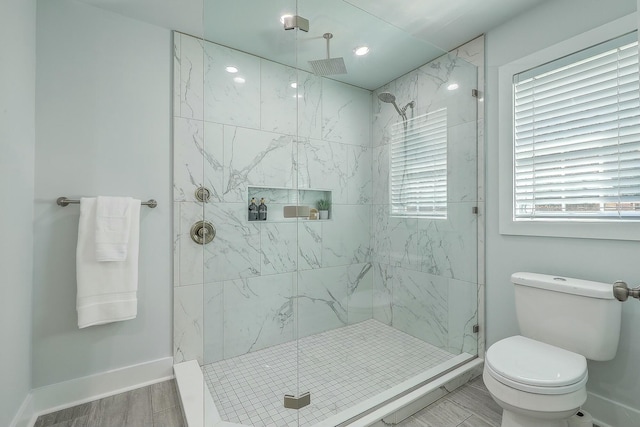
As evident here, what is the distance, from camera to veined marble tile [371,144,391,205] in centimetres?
177

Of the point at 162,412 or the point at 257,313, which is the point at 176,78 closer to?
the point at 257,313

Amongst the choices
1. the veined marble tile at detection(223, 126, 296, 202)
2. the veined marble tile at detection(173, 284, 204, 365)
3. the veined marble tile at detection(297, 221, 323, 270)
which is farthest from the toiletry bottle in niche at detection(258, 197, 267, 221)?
the veined marble tile at detection(173, 284, 204, 365)

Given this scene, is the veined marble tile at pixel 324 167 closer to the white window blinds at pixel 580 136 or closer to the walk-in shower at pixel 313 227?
the walk-in shower at pixel 313 227

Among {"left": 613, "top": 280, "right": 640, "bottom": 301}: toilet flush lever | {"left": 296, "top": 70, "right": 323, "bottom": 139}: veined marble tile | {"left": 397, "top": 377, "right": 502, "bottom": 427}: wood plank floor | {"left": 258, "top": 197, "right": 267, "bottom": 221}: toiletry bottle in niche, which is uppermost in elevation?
{"left": 296, "top": 70, "right": 323, "bottom": 139}: veined marble tile

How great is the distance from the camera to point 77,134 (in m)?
1.78

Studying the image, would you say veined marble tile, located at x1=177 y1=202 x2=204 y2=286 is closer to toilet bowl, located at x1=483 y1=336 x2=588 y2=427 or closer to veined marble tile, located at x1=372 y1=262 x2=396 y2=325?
veined marble tile, located at x1=372 y1=262 x2=396 y2=325

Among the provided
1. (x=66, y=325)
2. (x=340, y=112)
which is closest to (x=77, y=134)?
(x=66, y=325)

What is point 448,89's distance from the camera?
2.03 metres

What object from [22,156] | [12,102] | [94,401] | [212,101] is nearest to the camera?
[12,102]

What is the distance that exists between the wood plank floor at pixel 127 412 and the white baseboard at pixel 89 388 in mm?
42

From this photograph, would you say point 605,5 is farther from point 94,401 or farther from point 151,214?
point 94,401

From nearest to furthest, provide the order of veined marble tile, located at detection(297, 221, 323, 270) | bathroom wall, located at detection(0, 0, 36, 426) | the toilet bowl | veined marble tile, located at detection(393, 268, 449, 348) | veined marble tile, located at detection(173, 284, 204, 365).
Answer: the toilet bowl, bathroom wall, located at detection(0, 0, 36, 426), veined marble tile, located at detection(297, 221, 323, 270), veined marble tile, located at detection(393, 268, 449, 348), veined marble tile, located at detection(173, 284, 204, 365)

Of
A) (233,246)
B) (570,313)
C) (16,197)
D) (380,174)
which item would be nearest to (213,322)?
(233,246)

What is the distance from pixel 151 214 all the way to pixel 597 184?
8.87ft
